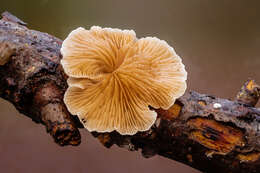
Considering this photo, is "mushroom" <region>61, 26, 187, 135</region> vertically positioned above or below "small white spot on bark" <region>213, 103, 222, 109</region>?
below

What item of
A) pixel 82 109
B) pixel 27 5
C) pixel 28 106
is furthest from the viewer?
pixel 27 5

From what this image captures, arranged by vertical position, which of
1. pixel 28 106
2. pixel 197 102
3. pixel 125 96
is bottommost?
pixel 28 106

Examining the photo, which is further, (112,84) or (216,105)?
(216,105)

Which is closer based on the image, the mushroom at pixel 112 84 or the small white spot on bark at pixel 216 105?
the mushroom at pixel 112 84

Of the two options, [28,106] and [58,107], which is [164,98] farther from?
[28,106]

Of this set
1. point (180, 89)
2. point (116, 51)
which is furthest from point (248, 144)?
point (116, 51)

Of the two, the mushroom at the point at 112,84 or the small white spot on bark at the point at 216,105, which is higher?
the small white spot on bark at the point at 216,105

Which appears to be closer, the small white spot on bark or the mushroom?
the mushroom

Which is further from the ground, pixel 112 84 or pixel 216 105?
pixel 216 105
